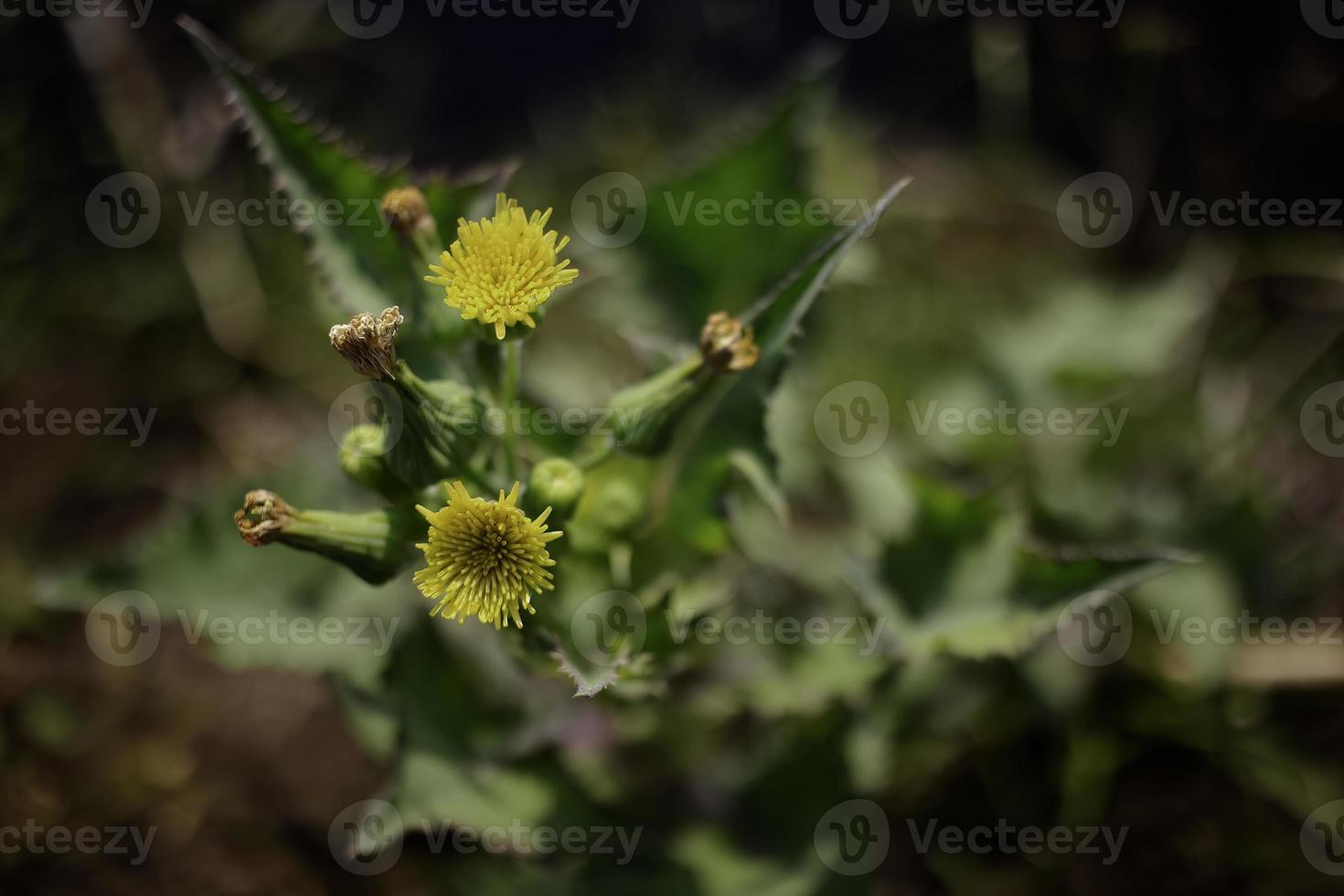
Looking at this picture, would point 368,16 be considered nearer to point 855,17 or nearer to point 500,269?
point 855,17

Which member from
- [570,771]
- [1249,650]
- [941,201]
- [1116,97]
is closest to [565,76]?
[941,201]
